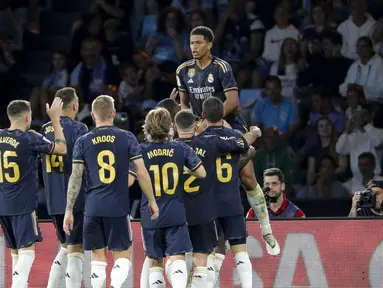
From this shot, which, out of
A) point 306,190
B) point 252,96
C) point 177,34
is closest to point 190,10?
point 177,34

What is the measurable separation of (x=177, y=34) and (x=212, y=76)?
6.04m

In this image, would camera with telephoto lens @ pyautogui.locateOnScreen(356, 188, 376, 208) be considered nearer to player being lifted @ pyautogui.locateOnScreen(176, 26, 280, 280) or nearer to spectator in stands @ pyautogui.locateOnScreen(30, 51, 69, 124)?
player being lifted @ pyautogui.locateOnScreen(176, 26, 280, 280)

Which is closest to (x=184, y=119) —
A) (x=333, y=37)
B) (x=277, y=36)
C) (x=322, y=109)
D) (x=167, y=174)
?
(x=167, y=174)

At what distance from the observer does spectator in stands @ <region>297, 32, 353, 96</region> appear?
18.7 m

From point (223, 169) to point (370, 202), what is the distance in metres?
2.12

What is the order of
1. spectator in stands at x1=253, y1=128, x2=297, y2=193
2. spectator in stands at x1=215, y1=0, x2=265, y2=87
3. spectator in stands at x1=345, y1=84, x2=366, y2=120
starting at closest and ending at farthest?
spectator in stands at x1=253, y1=128, x2=297, y2=193 → spectator in stands at x1=345, y1=84, x2=366, y2=120 → spectator in stands at x1=215, y1=0, x2=265, y2=87

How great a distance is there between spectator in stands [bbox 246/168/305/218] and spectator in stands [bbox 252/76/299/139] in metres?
3.51

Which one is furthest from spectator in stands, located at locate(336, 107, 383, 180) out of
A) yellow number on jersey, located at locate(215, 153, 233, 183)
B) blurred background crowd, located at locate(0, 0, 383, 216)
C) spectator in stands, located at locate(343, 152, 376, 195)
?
yellow number on jersey, located at locate(215, 153, 233, 183)

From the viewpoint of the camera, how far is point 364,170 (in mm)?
17578

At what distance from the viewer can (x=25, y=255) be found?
1302cm

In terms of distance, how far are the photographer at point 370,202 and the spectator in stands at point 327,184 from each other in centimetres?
268

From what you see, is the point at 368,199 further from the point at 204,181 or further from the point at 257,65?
the point at 257,65

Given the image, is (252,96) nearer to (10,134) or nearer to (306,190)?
(306,190)

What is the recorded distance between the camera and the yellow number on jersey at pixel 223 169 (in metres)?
13.1
